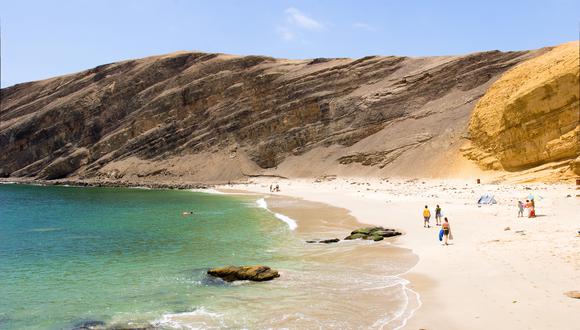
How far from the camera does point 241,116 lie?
77.8 metres

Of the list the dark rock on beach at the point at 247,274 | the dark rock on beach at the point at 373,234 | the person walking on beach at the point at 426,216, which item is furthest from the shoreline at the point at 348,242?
the dark rock on beach at the point at 247,274

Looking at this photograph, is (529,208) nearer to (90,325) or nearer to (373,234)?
(373,234)

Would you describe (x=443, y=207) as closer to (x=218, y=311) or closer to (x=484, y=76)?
(x=218, y=311)

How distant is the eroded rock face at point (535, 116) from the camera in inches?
1420

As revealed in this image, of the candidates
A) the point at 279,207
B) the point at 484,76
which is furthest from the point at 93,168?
the point at 484,76

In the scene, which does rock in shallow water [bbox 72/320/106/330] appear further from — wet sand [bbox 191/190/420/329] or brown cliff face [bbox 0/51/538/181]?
brown cliff face [bbox 0/51/538/181]

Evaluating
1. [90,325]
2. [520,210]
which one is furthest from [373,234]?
[90,325]

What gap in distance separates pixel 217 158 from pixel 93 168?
24.1 m

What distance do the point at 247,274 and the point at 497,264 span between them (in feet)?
22.3

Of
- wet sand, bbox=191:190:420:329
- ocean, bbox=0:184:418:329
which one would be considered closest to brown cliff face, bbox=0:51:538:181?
ocean, bbox=0:184:418:329

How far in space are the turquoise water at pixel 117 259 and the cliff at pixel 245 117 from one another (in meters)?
29.9

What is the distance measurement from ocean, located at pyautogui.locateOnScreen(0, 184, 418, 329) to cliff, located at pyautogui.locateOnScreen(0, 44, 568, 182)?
3168 cm

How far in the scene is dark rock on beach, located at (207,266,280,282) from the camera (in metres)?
13.5

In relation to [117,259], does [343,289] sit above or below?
above
